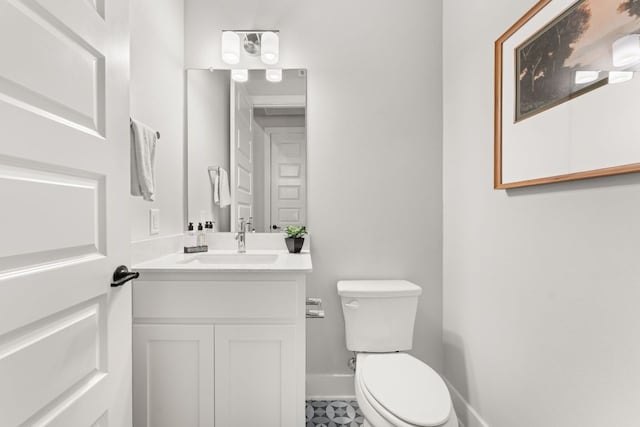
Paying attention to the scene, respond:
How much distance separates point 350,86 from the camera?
6.40 ft

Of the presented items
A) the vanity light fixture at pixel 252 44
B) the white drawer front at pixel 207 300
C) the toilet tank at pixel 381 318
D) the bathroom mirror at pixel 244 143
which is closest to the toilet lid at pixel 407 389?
the toilet tank at pixel 381 318

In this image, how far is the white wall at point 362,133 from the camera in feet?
6.40

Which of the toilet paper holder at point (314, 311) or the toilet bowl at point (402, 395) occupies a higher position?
the toilet paper holder at point (314, 311)

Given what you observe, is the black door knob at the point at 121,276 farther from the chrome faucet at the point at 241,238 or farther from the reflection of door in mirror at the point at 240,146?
the reflection of door in mirror at the point at 240,146

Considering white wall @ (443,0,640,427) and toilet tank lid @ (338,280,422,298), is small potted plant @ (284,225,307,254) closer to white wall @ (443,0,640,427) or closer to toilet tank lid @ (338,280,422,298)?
toilet tank lid @ (338,280,422,298)

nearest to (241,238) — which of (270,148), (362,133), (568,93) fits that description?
(270,148)

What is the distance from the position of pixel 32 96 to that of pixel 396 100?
1.71 meters

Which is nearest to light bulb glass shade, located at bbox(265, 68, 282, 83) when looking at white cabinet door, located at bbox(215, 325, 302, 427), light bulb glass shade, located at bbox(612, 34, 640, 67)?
white cabinet door, located at bbox(215, 325, 302, 427)

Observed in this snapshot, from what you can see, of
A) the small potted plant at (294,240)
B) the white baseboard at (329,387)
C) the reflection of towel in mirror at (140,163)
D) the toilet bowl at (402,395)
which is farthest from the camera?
the white baseboard at (329,387)

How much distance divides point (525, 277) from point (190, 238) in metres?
1.66

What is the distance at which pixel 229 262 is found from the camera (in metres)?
1.77

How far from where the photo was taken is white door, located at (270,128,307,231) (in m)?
1.96

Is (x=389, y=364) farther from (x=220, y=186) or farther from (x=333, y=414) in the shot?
(x=220, y=186)

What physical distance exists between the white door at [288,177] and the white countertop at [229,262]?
0.73ft
